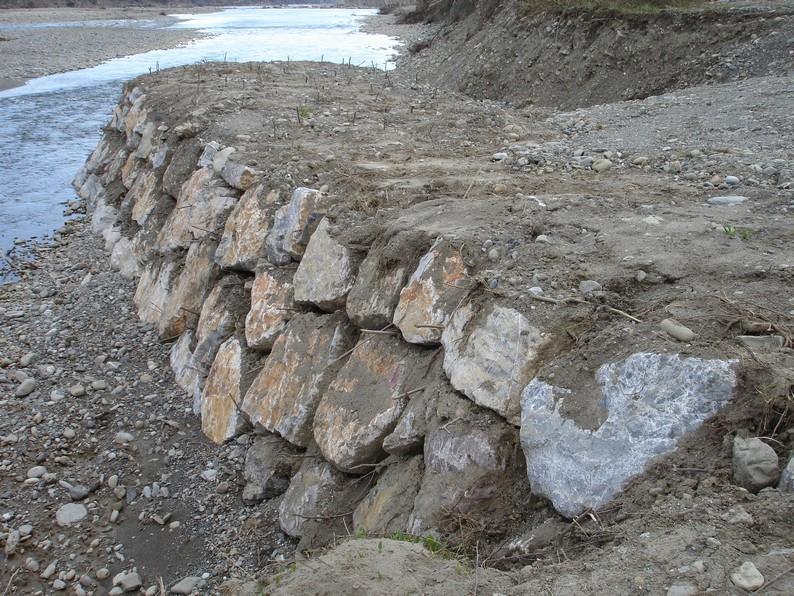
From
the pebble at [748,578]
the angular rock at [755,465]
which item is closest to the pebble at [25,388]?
the angular rock at [755,465]

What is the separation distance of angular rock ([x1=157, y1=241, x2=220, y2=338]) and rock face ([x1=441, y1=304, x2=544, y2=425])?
4.23 m

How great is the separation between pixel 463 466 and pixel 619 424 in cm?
98

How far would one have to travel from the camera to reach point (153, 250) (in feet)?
30.8

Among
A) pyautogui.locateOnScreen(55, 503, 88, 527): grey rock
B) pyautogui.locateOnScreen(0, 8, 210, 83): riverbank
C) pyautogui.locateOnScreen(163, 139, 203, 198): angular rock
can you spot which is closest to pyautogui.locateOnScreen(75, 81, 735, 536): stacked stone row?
pyautogui.locateOnScreen(163, 139, 203, 198): angular rock

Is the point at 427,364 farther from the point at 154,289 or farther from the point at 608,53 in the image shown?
the point at 608,53

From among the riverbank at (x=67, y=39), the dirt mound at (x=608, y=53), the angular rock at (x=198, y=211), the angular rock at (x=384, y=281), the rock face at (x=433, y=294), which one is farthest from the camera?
the riverbank at (x=67, y=39)

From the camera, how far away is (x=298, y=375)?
18.7 feet

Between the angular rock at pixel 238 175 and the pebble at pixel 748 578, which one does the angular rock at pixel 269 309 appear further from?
the pebble at pixel 748 578

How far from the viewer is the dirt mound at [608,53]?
12.0m

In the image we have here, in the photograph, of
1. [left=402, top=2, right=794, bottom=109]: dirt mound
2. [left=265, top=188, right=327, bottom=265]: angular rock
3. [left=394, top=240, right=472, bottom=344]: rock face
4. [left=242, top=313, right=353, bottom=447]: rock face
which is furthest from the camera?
[left=402, top=2, right=794, bottom=109]: dirt mound

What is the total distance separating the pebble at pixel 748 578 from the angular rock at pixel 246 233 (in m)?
5.37

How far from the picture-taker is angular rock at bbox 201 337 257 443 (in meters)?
6.27

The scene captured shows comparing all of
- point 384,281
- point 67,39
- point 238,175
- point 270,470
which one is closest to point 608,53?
point 238,175

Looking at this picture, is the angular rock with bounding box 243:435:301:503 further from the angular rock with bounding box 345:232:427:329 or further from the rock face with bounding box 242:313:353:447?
the angular rock with bounding box 345:232:427:329
